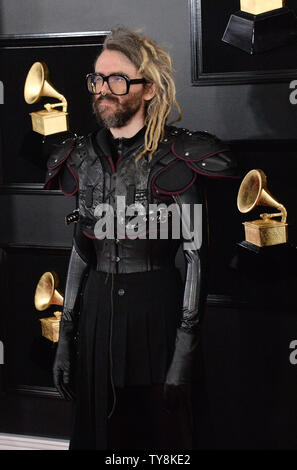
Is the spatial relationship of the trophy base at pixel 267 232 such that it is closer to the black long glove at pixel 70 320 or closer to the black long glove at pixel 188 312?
the black long glove at pixel 188 312

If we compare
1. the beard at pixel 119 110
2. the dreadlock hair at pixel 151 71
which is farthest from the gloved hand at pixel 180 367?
the beard at pixel 119 110

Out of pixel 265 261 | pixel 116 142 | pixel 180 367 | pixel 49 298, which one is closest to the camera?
pixel 180 367

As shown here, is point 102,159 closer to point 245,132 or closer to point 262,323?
point 245,132

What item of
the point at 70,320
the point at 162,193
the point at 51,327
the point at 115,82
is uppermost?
the point at 115,82

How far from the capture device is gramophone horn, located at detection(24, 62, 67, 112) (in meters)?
3.54

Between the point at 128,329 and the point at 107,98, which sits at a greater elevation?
the point at 107,98

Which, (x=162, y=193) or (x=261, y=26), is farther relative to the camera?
(x=261, y=26)

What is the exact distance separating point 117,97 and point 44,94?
0.74 meters

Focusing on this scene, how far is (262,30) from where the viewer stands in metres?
3.22

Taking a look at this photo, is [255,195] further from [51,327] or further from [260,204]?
[51,327]

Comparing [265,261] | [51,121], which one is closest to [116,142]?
[51,121]

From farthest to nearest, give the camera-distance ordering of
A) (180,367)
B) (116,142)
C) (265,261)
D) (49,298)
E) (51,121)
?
(49,298)
(51,121)
(265,261)
(116,142)
(180,367)

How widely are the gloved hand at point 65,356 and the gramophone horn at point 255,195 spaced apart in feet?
2.88

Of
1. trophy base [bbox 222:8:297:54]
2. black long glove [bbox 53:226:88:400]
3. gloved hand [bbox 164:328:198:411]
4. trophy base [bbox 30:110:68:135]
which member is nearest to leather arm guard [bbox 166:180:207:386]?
gloved hand [bbox 164:328:198:411]
